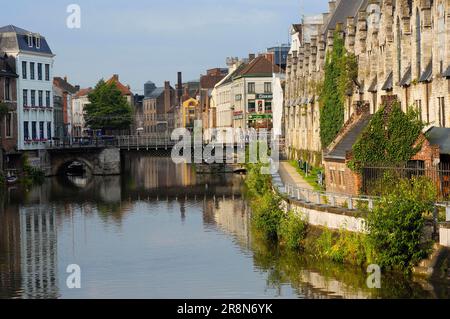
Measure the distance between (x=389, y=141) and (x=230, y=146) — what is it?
59.1 meters

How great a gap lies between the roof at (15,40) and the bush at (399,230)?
207ft

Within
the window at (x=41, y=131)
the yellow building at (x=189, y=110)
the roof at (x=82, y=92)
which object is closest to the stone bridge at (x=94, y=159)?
the window at (x=41, y=131)

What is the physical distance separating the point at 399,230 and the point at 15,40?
213ft

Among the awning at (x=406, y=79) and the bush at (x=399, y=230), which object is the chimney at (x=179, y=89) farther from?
the bush at (x=399, y=230)

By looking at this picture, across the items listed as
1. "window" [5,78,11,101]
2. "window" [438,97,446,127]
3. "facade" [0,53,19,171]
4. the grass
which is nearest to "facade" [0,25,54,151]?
"facade" [0,53,19,171]

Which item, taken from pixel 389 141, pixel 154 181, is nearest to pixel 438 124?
pixel 389 141

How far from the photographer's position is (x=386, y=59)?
57250mm

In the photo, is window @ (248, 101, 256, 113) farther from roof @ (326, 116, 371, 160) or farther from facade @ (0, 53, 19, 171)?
roof @ (326, 116, 371, 160)

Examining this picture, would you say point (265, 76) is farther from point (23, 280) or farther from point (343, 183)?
point (23, 280)

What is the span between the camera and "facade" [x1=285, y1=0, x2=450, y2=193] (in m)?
47.2

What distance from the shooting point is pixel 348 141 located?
4891cm

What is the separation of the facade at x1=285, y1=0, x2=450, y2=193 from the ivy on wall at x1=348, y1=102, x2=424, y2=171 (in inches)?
38.7

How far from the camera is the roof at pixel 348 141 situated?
47506 millimetres
